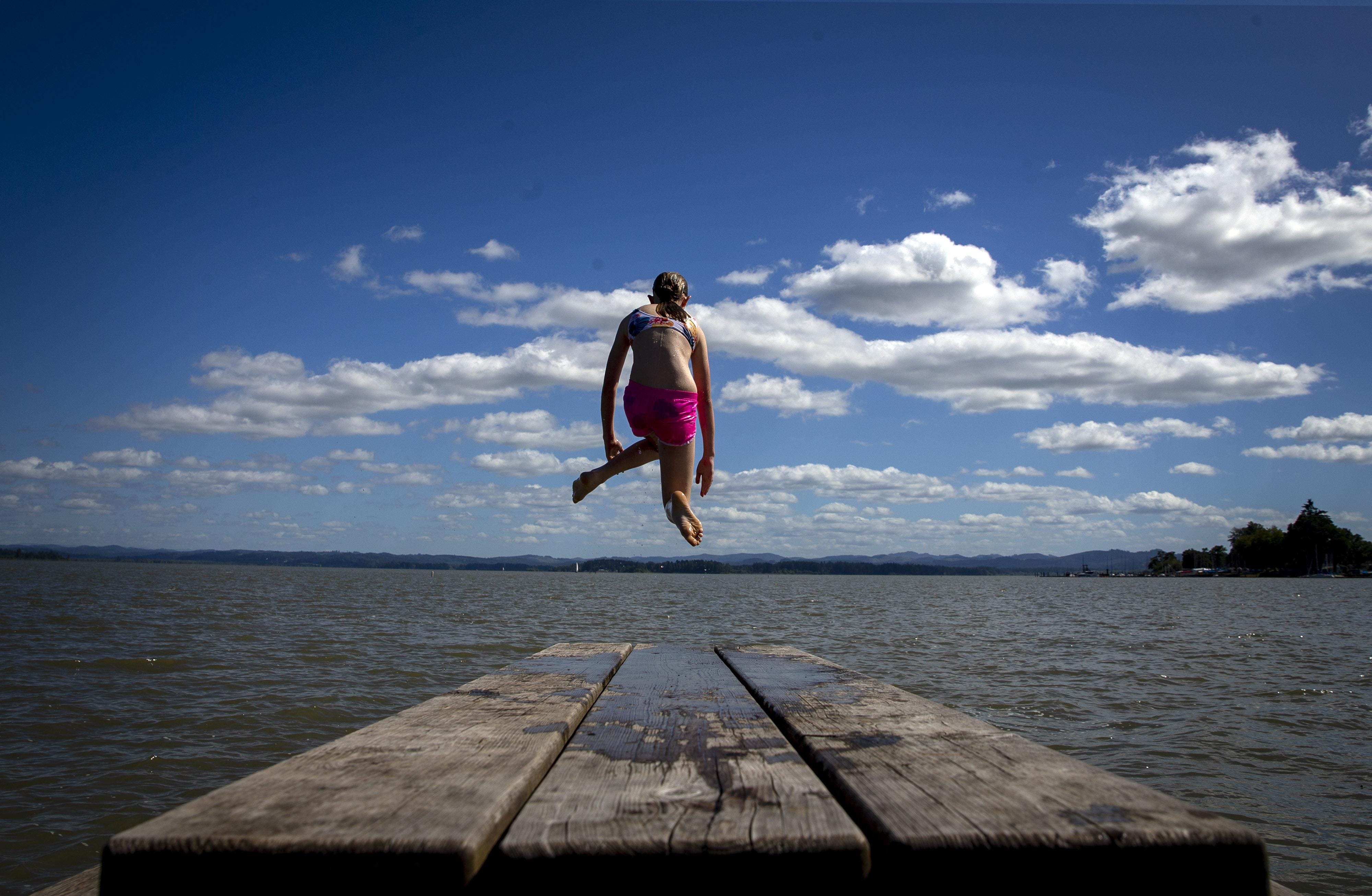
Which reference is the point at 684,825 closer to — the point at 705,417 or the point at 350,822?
the point at 350,822

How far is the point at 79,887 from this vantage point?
134 inches

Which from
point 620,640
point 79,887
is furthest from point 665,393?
point 620,640

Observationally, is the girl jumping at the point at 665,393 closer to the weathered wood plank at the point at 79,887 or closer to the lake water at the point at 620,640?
the weathered wood plank at the point at 79,887

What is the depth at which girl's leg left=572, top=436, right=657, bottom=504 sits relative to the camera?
17.1ft

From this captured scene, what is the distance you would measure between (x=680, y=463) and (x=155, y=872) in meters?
3.85

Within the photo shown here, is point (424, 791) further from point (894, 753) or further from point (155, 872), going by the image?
point (894, 753)

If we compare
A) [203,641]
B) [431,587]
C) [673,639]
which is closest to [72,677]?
[203,641]

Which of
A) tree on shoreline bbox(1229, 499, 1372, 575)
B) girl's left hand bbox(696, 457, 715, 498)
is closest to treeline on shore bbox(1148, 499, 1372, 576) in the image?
tree on shoreline bbox(1229, 499, 1372, 575)

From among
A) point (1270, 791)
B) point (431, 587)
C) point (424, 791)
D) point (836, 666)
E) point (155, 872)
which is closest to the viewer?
point (155, 872)

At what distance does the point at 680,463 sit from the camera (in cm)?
510

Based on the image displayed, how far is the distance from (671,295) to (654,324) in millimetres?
302

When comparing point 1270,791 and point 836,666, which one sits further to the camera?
point 1270,791

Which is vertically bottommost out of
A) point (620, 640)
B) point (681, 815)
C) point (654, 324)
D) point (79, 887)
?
point (620, 640)

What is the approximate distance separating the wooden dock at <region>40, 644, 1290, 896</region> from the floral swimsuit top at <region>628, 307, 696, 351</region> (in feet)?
10.6
